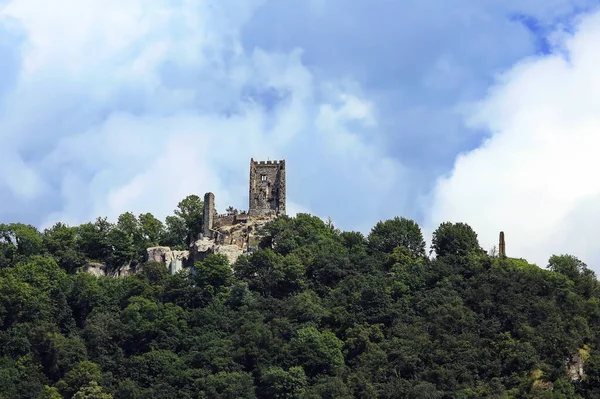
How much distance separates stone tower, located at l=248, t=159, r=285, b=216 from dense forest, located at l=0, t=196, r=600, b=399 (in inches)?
279

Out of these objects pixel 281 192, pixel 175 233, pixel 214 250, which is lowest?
pixel 214 250

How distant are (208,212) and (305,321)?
1874cm

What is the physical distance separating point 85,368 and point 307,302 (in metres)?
14.9

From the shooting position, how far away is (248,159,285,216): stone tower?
105m

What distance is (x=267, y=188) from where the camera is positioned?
106 metres

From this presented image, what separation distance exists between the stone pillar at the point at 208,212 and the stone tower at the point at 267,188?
3.83 meters

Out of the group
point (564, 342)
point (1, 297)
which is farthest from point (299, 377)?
point (1, 297)

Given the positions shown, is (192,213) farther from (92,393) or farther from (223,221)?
(92,393)

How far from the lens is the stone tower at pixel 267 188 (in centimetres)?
10525

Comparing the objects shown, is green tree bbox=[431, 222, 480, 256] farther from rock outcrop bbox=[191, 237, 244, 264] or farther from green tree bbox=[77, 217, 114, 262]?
green tree bbox=[77, 217, 114, 262]

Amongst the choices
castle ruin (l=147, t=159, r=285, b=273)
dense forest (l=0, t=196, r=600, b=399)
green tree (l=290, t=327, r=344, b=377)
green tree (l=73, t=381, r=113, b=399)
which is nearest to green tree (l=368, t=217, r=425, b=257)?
dense forest (l=0, t=196, r=600, b=399)

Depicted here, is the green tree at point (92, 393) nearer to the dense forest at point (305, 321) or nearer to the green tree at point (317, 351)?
the dense forest at point (305, 321)

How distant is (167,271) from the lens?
9444 centimetres

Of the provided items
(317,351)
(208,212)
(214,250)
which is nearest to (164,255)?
(214,250)
